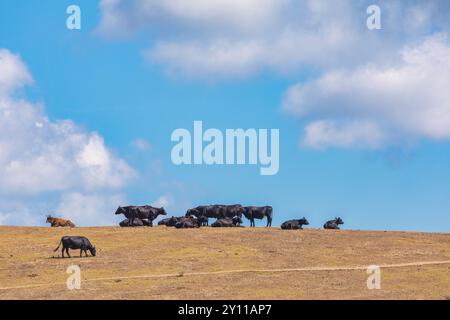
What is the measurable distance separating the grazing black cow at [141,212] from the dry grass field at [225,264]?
216 inches

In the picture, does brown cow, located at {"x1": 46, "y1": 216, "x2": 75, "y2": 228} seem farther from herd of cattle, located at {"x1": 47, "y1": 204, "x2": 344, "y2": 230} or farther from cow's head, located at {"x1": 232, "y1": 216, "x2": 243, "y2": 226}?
cow's head, located at {"x1": 232, "y1": 216, "x2": 243, "y2": 226}

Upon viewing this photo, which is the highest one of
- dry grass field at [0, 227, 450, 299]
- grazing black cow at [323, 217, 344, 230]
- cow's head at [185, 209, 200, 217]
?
cow's head at [185, 209, 200, 217]

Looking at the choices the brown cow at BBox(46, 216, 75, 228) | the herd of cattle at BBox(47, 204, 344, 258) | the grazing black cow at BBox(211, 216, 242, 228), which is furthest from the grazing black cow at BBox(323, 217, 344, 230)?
the brown cow at BBox(46, 216, 75, 228)

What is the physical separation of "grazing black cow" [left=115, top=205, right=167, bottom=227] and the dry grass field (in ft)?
18.0

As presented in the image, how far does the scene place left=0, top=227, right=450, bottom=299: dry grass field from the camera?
40.7 metres

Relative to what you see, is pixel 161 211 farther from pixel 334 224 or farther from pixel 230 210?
pixel 334 224

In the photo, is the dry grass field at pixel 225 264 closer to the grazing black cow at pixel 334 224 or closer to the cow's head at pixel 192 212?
the grazing black cow at pixel 334 224

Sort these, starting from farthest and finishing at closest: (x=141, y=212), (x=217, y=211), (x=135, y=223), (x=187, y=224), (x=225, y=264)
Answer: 1. (x=217, y=211)
2. (x=141, y=212)
3. (x=135, y=223)
4. (x=187, y=224)
5. (x=225, y=264)

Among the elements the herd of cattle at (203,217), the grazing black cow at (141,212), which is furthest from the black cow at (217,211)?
the grazing black cow at (141,212)

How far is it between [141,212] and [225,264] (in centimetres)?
2618

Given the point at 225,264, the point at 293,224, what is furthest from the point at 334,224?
the point at 225,264

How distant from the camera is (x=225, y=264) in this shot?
50312 millimetres
